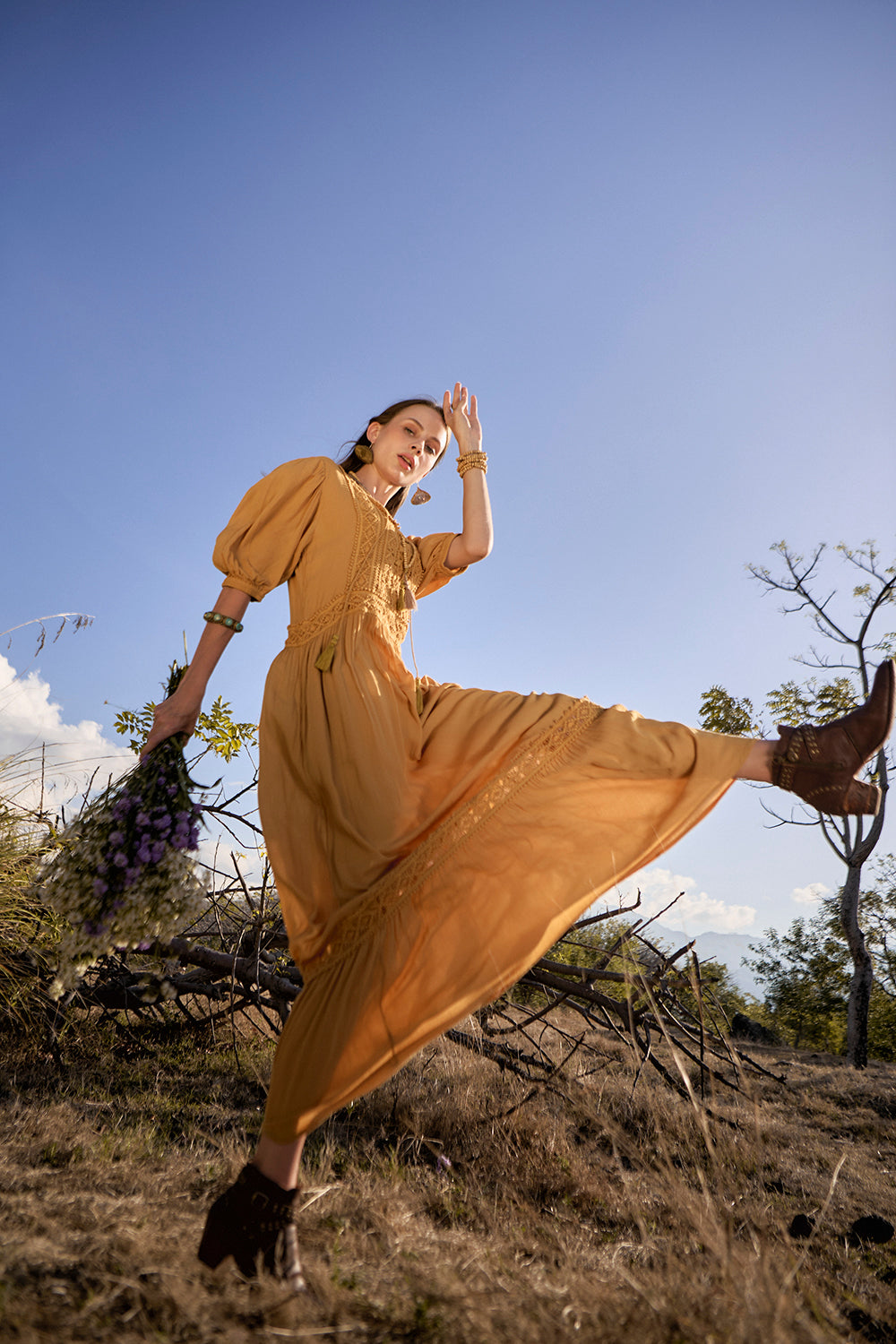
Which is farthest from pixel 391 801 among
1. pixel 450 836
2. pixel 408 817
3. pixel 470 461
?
pixel 470 461

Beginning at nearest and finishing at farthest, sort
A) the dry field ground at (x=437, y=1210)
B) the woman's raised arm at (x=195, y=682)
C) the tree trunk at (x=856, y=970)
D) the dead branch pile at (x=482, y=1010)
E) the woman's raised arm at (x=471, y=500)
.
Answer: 1. the dry field ground at (x=437, y=1210)
2. the woman's raised arm at (x=195, y=682)
3. the woman's raised arm at (x=471, y=500)
4. the dead branch pile at (x=482, y=1010)
5. the tree trunk at (x=856, y=970)

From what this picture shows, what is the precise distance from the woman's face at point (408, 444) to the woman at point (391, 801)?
0.42 metres

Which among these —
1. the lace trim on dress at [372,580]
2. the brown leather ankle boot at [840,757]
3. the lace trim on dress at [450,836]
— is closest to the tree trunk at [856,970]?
the brown leather ankle boot at [840,757]

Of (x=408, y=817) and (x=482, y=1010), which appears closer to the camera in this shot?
(x=408, y=817)

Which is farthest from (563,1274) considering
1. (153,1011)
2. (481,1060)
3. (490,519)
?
(153,1011)

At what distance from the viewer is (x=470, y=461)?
2.37 meters

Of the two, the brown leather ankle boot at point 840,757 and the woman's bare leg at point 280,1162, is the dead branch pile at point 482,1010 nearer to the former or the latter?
the brown leather ankle boot at point 840,757

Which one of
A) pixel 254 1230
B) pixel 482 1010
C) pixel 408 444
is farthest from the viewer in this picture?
pixel 482 1010

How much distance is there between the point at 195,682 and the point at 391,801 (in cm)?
67

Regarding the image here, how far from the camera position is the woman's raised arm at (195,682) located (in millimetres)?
1964

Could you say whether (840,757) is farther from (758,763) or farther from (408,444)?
(408,444)

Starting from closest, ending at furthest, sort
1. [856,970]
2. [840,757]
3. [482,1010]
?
1. [840,757]
2. [482,1010]
3. [856,970]

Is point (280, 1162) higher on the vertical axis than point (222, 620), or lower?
lower

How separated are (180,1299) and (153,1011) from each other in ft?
9.67
